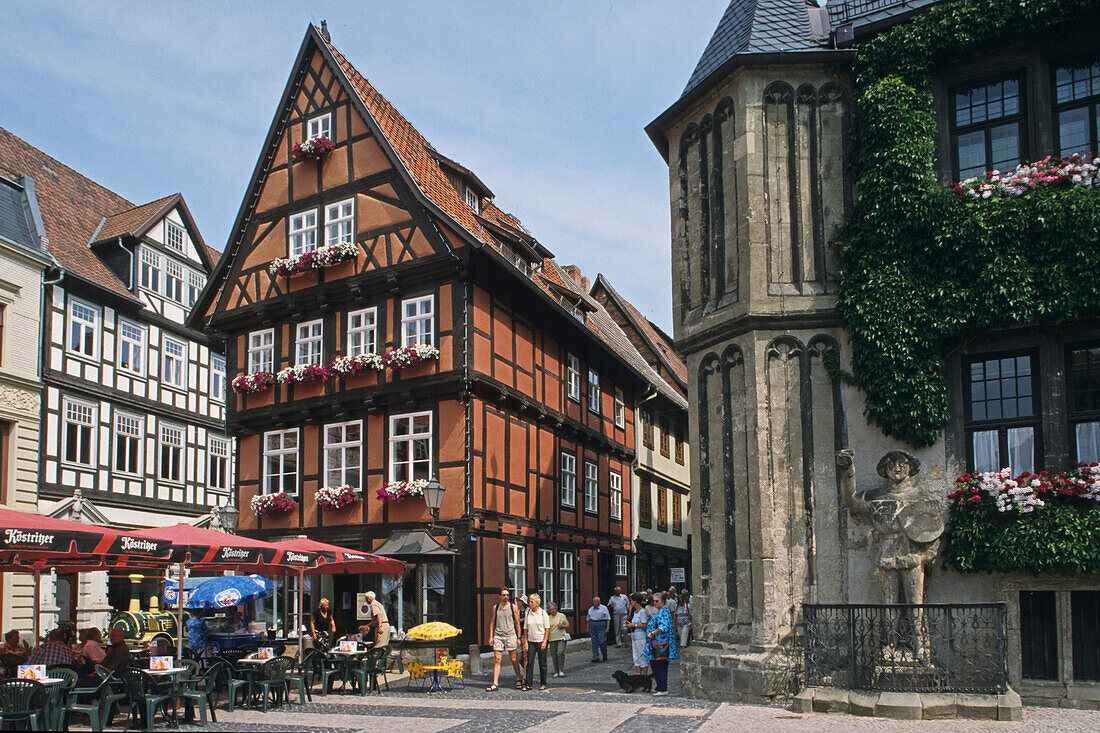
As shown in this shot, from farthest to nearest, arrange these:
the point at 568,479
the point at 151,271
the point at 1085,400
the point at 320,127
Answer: the point at 151,271
the point at 568,479
the point at 320,127
the point at 1085,400

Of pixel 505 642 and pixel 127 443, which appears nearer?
pixel 505 642

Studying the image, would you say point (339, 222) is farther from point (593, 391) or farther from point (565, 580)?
point (565, 580)

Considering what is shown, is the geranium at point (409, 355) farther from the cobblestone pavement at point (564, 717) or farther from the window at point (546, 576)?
the cobblestone pavement at point (564, 717)

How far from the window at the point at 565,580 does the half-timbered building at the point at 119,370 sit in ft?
29.4

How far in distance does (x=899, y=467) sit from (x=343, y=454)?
1323cm

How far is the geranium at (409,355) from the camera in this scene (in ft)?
72.3

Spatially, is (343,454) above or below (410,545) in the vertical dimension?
above

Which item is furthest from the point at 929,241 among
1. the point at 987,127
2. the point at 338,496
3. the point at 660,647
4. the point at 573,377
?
the point at 573,377

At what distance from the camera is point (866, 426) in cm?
1480

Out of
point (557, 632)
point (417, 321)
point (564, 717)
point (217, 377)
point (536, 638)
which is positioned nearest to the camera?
point (564, 717)

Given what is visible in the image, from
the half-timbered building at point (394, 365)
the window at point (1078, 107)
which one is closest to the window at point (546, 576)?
the half-timbered building at point (394, 365)

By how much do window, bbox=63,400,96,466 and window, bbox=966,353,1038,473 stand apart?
2276 cm

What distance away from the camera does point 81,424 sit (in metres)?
28.1

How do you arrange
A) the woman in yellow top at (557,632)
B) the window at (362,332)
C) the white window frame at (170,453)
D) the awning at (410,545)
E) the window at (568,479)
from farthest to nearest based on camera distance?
the white window frame at (170,453) < the window at (568,479) < the window at (362,332) < the awning at (410,545) < the woman in yellow top at (557,632)
